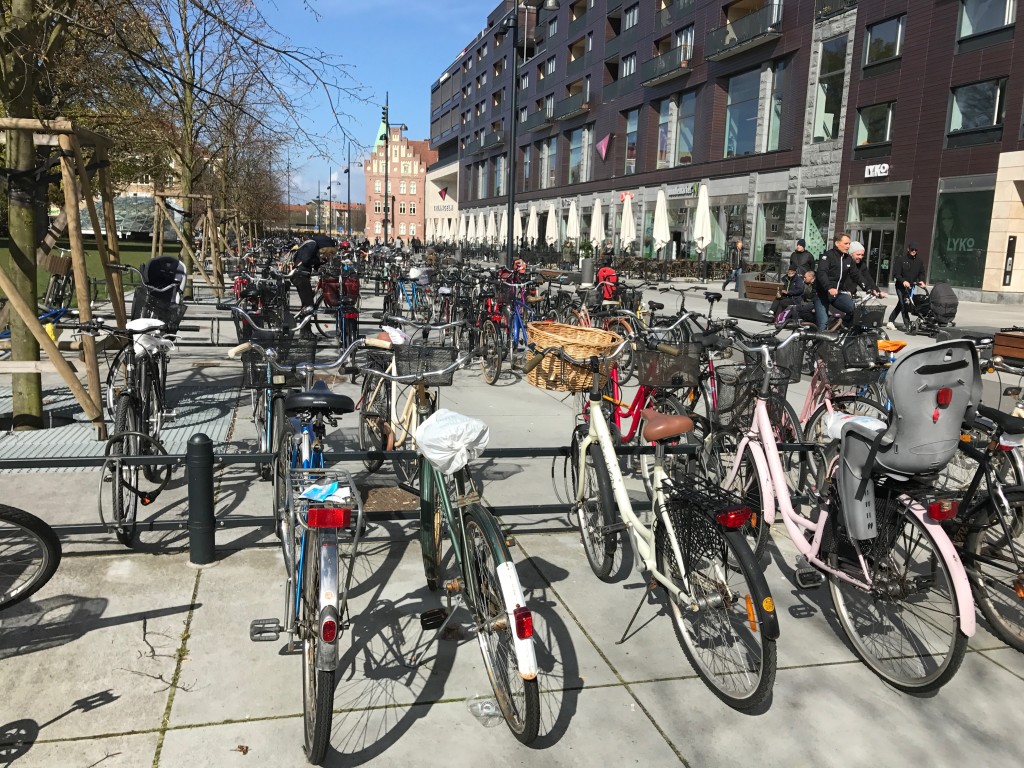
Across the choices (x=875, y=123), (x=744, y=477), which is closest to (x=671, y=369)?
(x=744, y=477)

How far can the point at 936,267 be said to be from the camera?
83.5 feet

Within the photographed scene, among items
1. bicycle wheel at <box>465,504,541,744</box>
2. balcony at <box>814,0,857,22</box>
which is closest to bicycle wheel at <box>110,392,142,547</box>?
bicycle wheel at <box>465,504,541,744</box>

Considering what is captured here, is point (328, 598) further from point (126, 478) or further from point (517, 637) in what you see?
point (126, 478)

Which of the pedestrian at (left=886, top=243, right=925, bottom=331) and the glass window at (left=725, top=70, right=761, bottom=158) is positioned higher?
the glass window at (left=725, top=70, right=761, bottom=158)

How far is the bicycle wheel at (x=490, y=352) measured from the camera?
1020 cm

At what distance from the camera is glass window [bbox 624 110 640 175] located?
143ft

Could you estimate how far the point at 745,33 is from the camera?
3306 centimetres

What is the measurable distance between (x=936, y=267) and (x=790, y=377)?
77.7 feet

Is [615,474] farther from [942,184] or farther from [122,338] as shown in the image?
[942,184]

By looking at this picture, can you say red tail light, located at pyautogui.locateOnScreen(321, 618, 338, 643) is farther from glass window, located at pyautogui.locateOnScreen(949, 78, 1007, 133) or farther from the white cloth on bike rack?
glass window, located at pyautogui.locateOnScreen(949, 78, 1007, 133)

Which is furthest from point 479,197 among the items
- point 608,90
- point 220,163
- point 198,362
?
point 198,362

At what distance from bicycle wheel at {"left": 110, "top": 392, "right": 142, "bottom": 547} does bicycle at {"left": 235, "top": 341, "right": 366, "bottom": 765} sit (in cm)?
153

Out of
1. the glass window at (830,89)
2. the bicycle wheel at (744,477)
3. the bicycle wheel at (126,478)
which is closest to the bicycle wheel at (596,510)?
the bicycle wheel at (744,477)

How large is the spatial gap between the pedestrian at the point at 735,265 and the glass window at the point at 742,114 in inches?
176
